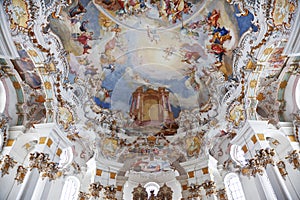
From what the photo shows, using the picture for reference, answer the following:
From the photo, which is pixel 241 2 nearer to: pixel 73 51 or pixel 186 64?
pixel 186 64

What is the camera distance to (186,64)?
1461cm

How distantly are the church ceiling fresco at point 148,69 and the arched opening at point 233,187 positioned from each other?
194cm

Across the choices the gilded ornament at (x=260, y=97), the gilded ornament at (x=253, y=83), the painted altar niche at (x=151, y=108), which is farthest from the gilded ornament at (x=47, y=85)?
the gilded ornament at (x=260, y=97)

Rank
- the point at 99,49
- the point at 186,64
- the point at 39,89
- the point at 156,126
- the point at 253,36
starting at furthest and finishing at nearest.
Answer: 1. the point at 156,126
2. the point at 186,64
3. the point at 99,49
4. the point at 39,89
5. the point at 253,36

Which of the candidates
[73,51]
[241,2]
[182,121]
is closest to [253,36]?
[241,2]

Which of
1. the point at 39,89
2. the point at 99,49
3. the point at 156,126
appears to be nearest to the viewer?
the point at 39,89

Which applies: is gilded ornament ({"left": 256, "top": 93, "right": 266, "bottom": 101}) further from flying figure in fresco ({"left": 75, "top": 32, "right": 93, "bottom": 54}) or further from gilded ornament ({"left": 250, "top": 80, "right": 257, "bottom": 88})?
flying figure in fresco ({"left": 75, "top": 32, "right": 93, "bottom": 54})

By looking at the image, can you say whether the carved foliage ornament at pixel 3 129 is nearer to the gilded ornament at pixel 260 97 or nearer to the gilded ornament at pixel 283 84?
the gilded ornament at pixel 260 97

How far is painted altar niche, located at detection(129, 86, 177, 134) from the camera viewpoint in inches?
616

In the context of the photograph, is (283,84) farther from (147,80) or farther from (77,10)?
(77,10)

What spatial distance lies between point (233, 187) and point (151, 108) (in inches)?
247

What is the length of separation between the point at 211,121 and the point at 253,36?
16.1 ft

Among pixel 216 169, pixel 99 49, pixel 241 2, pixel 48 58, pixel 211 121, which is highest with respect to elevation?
pixel 99 49

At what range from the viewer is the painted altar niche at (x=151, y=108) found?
1566 cm
